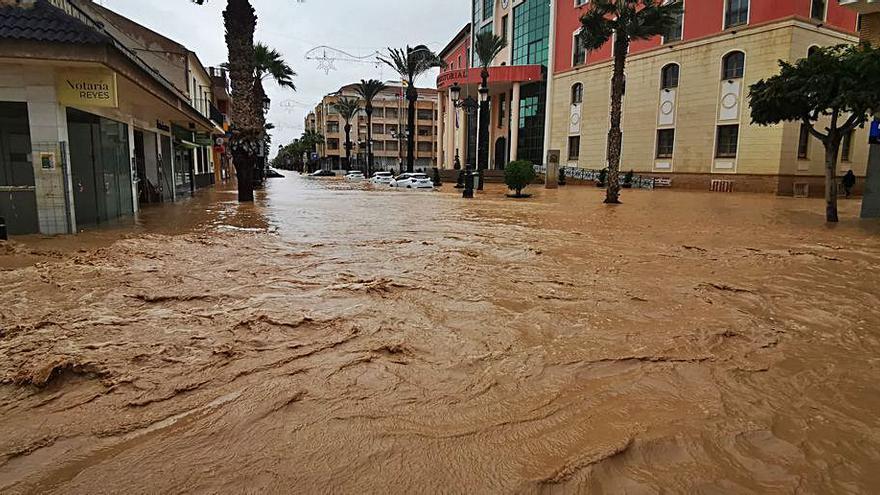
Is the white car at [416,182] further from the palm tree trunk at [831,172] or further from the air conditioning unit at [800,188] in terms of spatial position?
the palm tree trunk at [831,172]

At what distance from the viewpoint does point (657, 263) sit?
903cm

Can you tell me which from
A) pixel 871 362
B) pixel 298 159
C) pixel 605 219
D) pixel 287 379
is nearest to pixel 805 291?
pixel 871 362

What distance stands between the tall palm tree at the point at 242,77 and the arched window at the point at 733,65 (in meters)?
27.4

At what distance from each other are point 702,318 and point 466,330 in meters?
2.66

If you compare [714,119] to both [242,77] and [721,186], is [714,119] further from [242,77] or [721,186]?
[242,77]

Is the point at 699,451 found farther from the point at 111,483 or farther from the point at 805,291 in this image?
the point at 805,291

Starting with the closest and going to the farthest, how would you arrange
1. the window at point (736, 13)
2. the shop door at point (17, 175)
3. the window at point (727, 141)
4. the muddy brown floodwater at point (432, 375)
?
the muddy brown floodwater at point (432, 375) → the shop door at point (17, 175) → the window at point (736, 13) → the window at point (727, 141)

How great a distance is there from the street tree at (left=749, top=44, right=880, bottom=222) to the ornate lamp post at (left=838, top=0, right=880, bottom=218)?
55.7 inches

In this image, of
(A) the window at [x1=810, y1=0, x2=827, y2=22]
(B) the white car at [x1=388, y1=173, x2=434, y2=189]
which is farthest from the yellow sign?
(A) the window at [x1=810, y1=0, x2=827, y2=22]

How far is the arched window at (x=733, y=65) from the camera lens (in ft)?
102

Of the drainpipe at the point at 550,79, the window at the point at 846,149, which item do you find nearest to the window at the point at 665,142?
the drainpipe at the point at 550,79

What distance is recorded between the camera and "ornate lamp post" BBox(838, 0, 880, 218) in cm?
1569

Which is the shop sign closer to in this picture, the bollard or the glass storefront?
the glass storefront

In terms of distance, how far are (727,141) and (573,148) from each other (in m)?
13.1
